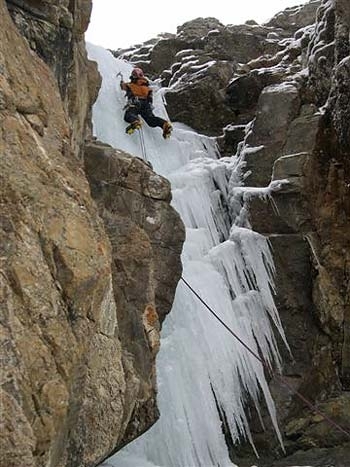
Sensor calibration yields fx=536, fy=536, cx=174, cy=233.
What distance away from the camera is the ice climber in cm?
1093

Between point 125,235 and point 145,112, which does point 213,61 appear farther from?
point 125,235

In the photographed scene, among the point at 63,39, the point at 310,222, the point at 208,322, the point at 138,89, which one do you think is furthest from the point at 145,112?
the point at 63,39

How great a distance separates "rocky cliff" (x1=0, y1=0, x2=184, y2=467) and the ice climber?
4863 millimetres

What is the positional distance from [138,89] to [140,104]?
0.41 m

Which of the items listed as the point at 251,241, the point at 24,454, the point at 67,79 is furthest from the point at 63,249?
the point at 251,241

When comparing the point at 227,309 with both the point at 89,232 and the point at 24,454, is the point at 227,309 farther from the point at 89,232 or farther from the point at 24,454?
the point at 24,454

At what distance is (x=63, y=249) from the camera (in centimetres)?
351

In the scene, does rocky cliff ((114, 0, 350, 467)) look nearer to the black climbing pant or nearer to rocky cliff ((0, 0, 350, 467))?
rocky cliff ((0, 0, 350, 467))

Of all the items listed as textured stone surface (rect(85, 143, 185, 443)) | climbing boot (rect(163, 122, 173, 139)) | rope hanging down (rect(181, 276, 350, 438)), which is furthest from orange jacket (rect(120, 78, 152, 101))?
rope hanging down (rect(181, 276, 350, 438))

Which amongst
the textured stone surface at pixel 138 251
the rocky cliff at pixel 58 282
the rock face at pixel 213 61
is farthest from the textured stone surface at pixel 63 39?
the rock face at pixel 213 61

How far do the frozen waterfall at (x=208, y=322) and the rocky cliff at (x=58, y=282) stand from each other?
1.46 m

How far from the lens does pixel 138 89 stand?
11391mm

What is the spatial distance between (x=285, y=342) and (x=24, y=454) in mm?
5925

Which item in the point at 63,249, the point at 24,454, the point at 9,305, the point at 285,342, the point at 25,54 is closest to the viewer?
the point at 24,454
